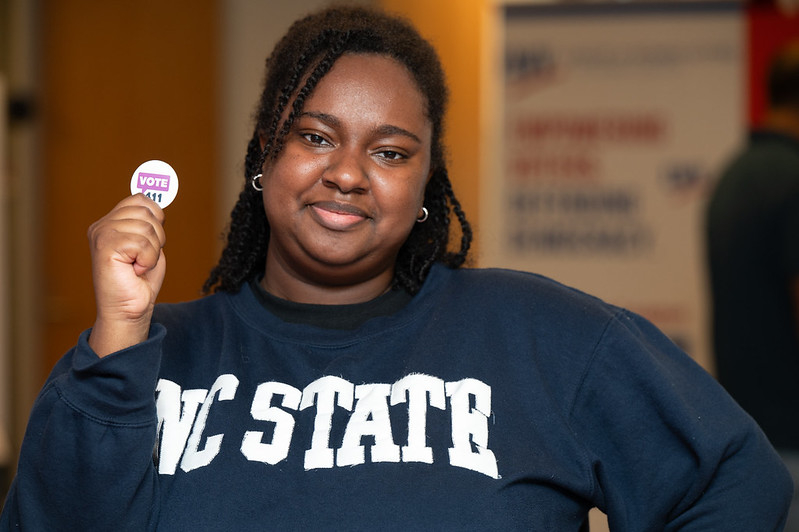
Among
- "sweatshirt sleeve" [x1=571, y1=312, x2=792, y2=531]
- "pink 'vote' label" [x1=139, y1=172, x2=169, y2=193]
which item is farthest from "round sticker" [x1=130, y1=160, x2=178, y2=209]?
"sweatshirt sleeve" [x1=571, y1=312, x2=792, y2=531]

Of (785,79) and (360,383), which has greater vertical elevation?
(785,79)

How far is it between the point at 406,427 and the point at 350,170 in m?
0.40

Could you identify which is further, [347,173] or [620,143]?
[620,143]

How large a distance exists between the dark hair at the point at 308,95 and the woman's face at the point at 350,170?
0.09ft

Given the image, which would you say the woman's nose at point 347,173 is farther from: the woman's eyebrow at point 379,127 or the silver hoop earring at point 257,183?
the silver hoop earring at point 257,183

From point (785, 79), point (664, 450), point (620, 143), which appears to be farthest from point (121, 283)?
point (620, 143)

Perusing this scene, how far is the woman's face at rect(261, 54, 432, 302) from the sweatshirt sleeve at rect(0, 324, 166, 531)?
0.32 metres

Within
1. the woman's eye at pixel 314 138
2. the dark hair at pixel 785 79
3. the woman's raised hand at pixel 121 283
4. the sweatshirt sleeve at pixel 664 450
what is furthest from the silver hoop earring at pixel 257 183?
the dark hair at pixel 785 79

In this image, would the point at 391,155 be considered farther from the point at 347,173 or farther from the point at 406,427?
the point at 406,427

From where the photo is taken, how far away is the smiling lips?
150cm

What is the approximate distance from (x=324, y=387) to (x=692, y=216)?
2323mm

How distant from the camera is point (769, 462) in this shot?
59.6 inches

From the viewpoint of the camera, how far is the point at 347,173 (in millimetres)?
1479

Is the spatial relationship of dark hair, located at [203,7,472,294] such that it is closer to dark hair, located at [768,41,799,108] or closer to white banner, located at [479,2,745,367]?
dark hair, located at [768,41,799,108]
